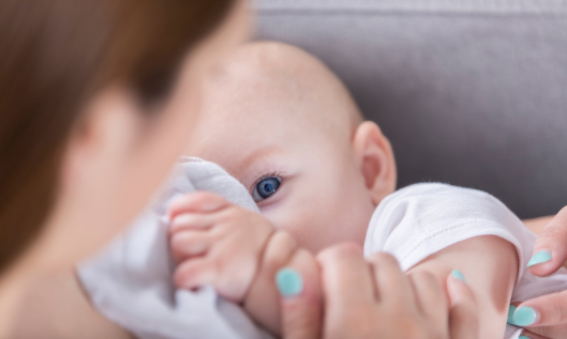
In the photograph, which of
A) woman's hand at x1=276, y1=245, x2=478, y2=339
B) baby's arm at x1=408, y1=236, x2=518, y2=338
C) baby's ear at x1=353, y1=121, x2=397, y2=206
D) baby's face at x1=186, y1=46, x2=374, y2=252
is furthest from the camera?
baby's ear at x1=353, y1=121, x2=397, y2=206

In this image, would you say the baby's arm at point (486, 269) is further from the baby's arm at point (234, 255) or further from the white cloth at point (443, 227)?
the baby's arm at point (234, 255)

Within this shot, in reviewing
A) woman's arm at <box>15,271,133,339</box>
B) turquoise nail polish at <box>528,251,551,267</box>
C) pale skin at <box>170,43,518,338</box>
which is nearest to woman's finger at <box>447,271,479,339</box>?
pale skin at <box>170,43,518,338</box>

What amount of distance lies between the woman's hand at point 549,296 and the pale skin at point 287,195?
51mm

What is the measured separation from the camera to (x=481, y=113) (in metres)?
1.16

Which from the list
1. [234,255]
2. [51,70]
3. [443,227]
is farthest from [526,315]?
[51,70]

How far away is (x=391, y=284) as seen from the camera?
52cm

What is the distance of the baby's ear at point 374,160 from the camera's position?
1040 mm

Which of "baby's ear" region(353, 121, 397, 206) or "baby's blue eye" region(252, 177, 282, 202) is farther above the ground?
"baby's blue eye" region(252, 177, 282, 202)

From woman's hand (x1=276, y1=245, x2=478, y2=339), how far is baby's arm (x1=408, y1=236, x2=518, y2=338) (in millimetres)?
127

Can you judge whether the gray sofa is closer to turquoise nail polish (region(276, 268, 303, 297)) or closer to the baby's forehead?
the baby's forehead

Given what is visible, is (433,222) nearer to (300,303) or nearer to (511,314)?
(511,314)

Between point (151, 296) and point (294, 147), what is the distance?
1.59 feet

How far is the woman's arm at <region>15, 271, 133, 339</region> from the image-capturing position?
509 millimetres

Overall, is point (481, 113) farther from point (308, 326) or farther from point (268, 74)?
point (308, 326)
